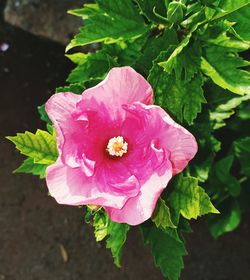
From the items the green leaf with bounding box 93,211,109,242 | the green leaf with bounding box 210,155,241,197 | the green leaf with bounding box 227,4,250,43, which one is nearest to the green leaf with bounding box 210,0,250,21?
the green leaf with bounding box 227,4,250,43

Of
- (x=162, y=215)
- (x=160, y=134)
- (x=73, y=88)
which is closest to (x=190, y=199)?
(x=162, y=215)

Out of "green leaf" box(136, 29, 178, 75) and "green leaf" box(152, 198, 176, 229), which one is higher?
"green leaf" box(136, 29, 178, 75)

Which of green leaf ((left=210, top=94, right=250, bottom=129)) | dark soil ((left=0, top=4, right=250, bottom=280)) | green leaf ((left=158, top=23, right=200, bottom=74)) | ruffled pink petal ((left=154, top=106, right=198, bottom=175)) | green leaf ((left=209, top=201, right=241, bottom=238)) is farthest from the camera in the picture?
dark soil ((left=0, top=4, right=250, bottom=280))

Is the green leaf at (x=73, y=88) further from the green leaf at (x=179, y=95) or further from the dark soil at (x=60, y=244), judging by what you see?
the dark soil at (x=60, y=244)

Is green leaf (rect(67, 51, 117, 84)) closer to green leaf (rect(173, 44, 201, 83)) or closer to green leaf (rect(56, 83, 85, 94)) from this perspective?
green leaf (rect(56, 83, 85, 94))

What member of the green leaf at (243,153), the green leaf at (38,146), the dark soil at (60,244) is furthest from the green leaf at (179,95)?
the dark soil at (60,244)
